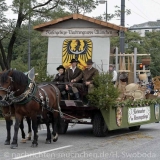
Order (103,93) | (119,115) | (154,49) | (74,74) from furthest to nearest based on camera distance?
(154,49) < (119,115) < (74,74) < (103,93)

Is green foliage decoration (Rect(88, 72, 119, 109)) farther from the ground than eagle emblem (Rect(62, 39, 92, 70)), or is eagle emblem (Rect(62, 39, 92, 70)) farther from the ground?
eagle emblem (Rect(62, 39, 92, 70))

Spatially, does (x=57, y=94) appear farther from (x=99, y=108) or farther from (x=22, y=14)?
(x=22, y=14)

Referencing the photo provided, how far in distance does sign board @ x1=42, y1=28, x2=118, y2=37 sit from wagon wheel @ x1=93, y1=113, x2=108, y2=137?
248 centimetres

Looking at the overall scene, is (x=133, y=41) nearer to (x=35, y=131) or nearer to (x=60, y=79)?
(x=60, y=79)

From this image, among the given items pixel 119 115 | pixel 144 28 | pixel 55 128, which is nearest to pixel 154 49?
pixel 144 28

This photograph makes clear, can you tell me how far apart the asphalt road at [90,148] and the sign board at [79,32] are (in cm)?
307

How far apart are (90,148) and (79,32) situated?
14.4ft

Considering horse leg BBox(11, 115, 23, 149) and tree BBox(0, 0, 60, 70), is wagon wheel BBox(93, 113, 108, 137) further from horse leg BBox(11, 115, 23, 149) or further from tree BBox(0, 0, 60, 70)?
tree BBox(0, 0, 60, 70)

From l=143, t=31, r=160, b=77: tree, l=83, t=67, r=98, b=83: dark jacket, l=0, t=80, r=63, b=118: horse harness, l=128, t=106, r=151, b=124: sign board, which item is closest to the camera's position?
l=0, t=80, r=63, b=118: horse harness

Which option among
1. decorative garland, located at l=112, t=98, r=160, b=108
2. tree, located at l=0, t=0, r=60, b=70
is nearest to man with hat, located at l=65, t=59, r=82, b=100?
decorative garland, located at l=112, t=98, r=160, b=108

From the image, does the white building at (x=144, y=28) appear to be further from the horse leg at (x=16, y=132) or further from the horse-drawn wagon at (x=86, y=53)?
the horse leg at (x=16, y=132)

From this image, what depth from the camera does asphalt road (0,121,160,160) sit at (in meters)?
9.80

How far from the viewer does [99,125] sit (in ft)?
42.7

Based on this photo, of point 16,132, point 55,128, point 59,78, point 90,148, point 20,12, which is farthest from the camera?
point 20,12
